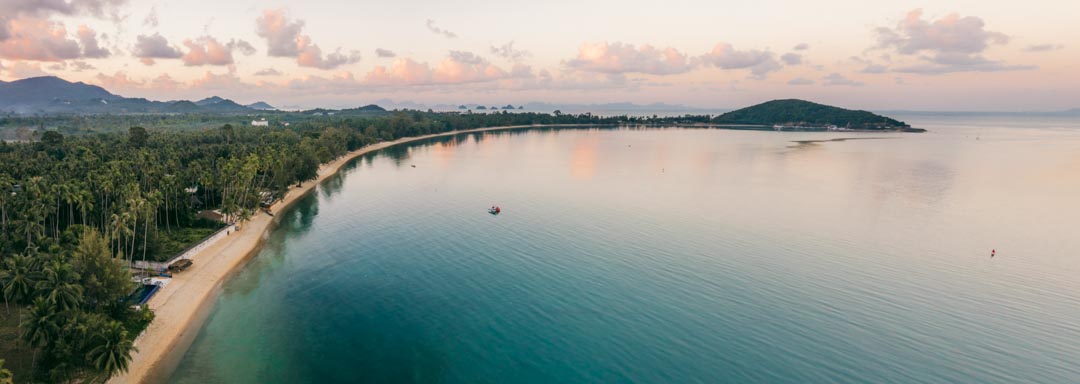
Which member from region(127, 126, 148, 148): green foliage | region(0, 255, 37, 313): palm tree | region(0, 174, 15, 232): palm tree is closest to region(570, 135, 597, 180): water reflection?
region(0, 174, 15, 232): palm tree

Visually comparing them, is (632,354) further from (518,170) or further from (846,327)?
(518,170)

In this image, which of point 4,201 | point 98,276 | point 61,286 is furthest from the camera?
point 4,201

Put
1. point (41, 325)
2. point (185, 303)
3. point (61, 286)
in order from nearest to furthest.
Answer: point (41, 325) → point (61, 286) → point (185, 303)

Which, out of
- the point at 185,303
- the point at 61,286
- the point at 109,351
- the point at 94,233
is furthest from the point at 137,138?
the point at 109,351

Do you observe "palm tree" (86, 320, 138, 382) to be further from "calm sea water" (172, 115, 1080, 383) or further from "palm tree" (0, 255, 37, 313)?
"palm tree" (0, 255, 37, 313)

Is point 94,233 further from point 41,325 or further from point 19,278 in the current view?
point 41,325

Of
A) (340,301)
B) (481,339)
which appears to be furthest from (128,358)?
(481,339)
